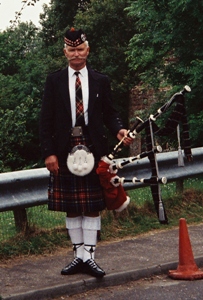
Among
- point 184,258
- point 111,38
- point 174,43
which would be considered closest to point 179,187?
point 184,258

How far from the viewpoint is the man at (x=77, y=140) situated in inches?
238

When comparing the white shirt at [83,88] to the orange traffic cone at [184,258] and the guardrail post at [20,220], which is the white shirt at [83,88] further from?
the guardrail post at [20,220]

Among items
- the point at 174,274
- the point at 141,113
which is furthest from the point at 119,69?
the point at 174,274

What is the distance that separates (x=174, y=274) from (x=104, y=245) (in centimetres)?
135

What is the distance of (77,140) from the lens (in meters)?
6.09

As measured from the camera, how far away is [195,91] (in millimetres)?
18578

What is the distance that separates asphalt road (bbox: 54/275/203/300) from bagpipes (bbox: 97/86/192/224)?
577 millimetres

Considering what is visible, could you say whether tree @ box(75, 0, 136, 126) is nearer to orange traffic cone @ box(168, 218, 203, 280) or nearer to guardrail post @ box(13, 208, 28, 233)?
guardrail post @ box(13, 208, 28, 233)

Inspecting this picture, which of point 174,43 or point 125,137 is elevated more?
point 174,43

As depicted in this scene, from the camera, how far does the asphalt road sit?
5773mm

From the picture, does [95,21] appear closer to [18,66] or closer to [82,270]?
[18,66]

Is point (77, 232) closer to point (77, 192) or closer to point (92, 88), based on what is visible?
point (77, 192)

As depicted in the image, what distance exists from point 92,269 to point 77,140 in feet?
3.60

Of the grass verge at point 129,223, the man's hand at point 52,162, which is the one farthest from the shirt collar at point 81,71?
the grass verge at point 129,223
